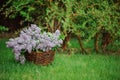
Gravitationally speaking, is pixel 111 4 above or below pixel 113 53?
above

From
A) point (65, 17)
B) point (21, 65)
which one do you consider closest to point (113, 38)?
point (65, 17)

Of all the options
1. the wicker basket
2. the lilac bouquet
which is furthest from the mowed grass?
the lilac bouquet

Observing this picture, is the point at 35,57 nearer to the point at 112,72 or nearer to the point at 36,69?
the point at 36,69

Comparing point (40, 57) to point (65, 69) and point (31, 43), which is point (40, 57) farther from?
point (65, 69)

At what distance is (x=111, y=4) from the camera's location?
1007cm

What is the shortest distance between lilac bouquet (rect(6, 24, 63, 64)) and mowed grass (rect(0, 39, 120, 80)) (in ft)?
0.99

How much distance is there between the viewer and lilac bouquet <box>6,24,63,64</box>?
759 centimetres

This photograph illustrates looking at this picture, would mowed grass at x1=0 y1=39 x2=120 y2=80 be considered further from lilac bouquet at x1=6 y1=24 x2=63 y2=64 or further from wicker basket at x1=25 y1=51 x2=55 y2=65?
lilac bouquet at x1=6 y1=24 x2=63 y2=64

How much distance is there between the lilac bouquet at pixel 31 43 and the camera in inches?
299

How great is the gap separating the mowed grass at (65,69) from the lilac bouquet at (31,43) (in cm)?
30

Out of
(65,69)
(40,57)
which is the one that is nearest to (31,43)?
(40,57)

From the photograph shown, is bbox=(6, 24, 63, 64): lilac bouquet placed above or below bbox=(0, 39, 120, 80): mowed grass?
above

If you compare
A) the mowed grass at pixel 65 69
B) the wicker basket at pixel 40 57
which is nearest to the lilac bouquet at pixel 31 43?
the wicker basket at pixel 40 57

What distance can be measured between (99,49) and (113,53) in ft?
2.53
